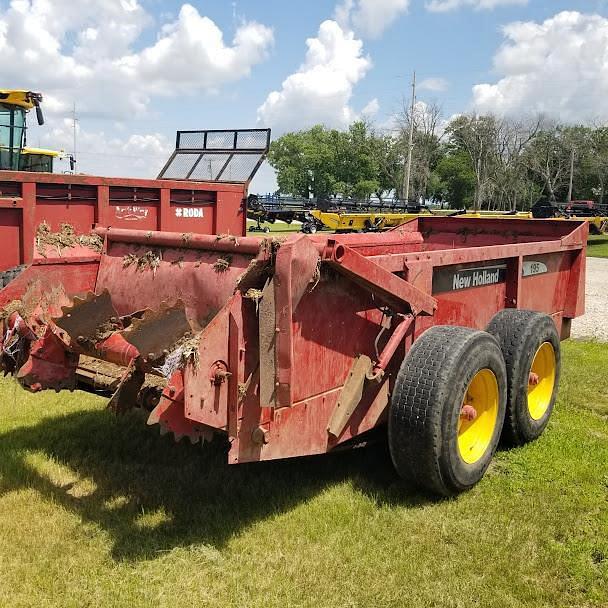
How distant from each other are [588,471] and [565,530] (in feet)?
2.78

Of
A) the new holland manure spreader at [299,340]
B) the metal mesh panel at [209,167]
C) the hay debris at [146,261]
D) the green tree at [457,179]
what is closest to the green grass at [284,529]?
the new holland manure spreader at [299,340]

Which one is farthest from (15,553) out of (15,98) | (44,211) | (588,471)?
(15,98)

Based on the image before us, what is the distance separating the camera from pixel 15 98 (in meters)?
8.94

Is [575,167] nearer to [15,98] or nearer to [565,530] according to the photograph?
[15,98]

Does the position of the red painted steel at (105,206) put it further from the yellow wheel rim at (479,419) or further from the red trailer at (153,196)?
the yellow wheel rim at (479,419)

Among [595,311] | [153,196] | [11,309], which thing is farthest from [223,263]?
[595,311]

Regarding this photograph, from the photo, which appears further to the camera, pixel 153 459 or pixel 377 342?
pixel 153 459

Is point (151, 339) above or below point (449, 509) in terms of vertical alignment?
above

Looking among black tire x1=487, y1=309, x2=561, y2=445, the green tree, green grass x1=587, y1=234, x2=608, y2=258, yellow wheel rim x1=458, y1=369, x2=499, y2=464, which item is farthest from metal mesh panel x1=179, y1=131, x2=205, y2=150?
the green tree

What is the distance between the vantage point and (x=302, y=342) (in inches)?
126

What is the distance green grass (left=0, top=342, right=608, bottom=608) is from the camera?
2.91m

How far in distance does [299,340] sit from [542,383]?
245 cm

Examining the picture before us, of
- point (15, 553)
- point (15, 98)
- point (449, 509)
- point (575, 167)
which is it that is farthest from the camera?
point (575, 167)

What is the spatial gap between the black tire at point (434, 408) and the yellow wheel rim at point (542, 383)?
1.20m
